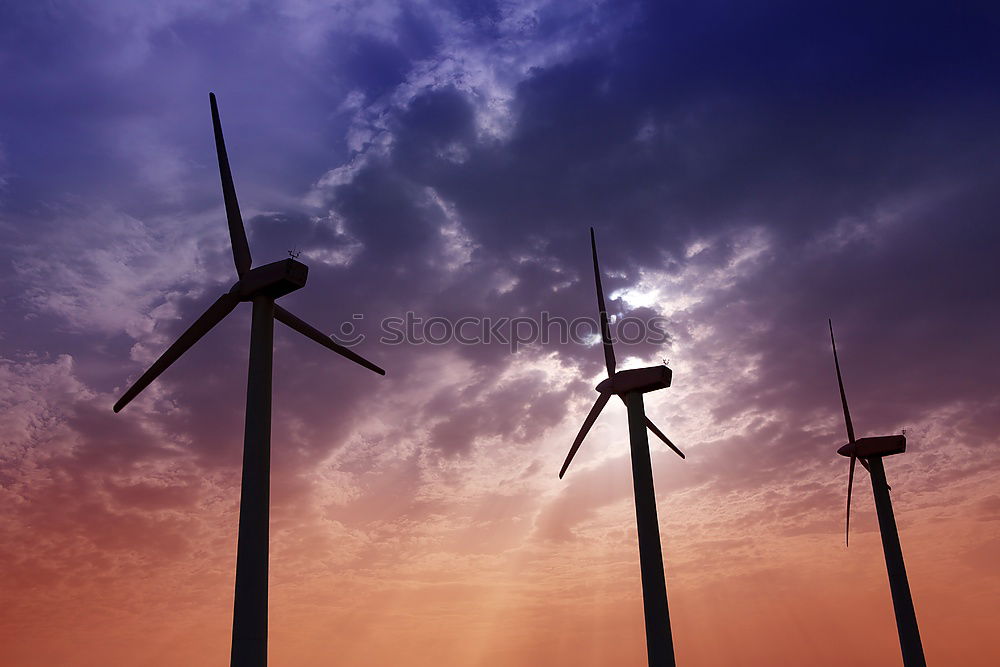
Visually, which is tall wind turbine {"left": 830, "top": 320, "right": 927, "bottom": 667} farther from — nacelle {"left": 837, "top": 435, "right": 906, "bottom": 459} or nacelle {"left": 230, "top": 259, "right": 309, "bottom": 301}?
nacelle {"left": 230, "top": 259, "right": 309, "bottom": 301}

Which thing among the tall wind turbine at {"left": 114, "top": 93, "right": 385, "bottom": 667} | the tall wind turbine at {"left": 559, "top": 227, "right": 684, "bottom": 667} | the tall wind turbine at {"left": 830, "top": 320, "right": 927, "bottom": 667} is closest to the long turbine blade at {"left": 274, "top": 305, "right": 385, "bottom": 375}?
the tall wind turbine at {"left": 114, "top": 93, "right": 385, "bottom": 667}

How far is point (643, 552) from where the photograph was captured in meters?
65.3

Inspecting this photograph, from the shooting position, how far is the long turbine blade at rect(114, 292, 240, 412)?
53531 mm

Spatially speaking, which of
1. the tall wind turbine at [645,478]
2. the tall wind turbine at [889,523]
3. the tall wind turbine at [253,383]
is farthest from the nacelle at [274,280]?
the tall wind turbine at [889,523]

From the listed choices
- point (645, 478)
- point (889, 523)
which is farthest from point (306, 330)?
point (889, 523)

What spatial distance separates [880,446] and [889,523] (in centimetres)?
1021

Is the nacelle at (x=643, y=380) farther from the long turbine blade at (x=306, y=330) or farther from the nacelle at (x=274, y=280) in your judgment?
the nacelle at (x=274, y=280)

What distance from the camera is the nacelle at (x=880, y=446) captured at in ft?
313

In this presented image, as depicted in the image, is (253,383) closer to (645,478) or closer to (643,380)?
(645,478)

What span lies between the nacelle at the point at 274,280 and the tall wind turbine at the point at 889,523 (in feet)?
239

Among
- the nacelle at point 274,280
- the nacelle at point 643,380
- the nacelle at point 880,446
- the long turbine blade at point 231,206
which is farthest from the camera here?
the nacelle at point 880,446

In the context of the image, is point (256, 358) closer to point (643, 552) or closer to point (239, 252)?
point (239, 252)

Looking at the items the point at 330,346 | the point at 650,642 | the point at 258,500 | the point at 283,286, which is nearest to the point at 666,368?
the point at 650,642

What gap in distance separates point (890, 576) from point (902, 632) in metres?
5.97
